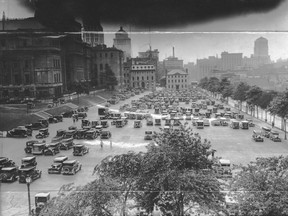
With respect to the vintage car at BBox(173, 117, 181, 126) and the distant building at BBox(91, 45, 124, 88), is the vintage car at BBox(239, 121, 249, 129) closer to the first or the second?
the vintage car at BBox(173, 117, 181, 126)

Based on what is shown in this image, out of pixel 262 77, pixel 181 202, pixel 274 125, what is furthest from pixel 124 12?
pixel 274 125

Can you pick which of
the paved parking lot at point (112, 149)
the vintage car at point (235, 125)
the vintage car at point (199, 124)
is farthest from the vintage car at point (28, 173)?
the vintage car at point (235, 125)

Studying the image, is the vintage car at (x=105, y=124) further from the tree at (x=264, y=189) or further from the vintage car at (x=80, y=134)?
the tree at (x=264, y=189)

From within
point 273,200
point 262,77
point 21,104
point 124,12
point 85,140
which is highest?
point 124,12

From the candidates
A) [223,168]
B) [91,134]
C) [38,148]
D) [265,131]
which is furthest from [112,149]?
[265,131]

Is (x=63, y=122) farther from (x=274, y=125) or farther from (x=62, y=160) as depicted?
(x=274, y=125)

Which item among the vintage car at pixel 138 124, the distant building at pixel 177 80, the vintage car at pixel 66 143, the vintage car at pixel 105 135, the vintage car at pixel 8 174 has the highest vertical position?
the distant building at pixel 177 80

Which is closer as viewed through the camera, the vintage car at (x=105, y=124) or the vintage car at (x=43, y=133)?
the vintage car at (x=43, y=133)
